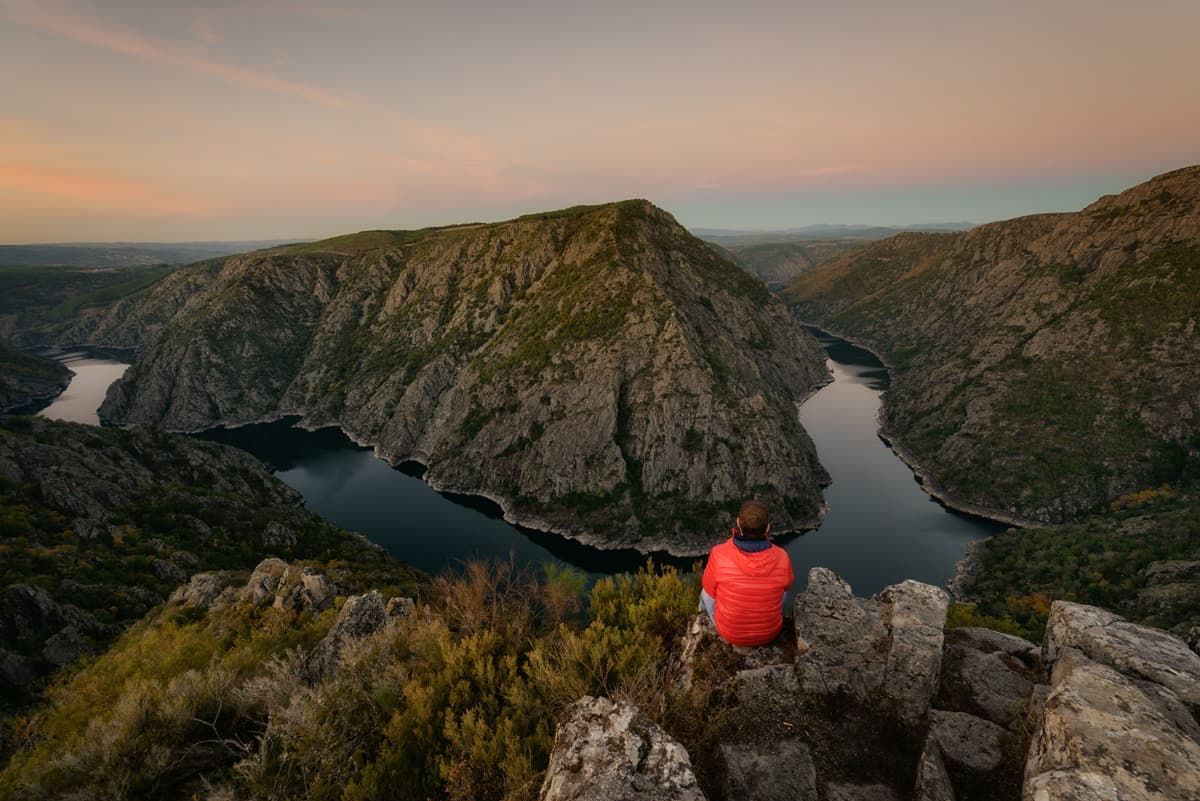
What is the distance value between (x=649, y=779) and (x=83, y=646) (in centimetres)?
3707

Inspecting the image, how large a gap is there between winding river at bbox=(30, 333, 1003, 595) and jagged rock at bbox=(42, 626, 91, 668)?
36.1m

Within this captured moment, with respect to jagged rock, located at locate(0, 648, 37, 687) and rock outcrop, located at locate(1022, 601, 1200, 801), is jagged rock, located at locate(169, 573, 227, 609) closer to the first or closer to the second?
jagged rock, located at locate(0, 648, 37, 687)

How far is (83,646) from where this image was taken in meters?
25.7

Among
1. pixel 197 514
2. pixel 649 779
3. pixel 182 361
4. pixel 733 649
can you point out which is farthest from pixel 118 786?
pixel 182 361

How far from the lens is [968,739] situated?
Answer: 686 centimetres

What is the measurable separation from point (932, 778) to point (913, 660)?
223 centimetres

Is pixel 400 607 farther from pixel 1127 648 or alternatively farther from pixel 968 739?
pixel 1127 648

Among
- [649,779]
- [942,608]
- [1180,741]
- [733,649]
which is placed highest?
[1180,741]

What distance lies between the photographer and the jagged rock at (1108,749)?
4.34 metres

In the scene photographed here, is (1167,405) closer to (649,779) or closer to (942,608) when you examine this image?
(942,608)

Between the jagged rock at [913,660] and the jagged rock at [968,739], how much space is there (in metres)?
0.37

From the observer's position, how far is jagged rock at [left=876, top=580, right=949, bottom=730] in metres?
7.71

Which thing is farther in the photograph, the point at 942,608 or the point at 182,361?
the point at 182,361

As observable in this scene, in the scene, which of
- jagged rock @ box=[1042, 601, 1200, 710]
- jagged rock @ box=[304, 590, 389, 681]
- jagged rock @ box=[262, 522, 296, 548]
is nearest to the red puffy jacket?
jagged rock @ box=[1042, 601, 1200, 710]
